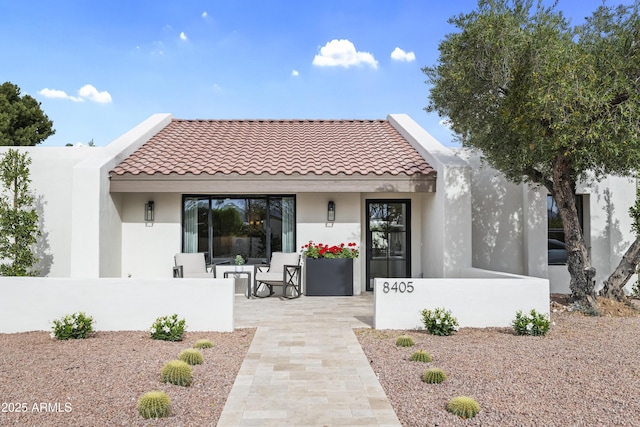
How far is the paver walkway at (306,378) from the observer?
13.5 ft

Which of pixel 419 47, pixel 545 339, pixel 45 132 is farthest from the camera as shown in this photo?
pixel 45 132

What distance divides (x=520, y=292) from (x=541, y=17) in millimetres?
4821

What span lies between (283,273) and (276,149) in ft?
12.1

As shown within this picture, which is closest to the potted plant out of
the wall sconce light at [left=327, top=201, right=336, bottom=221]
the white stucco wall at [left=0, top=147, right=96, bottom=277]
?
the wall sconce light at [left=327, top=201, right=336, bottom=221]

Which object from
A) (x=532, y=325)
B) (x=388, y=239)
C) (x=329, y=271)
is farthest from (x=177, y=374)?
(x=388, y=239)

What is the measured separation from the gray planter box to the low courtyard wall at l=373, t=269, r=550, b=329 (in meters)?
3.28

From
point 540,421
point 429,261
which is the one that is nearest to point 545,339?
point 540,421

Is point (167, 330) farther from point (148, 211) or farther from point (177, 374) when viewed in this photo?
point (148, 211)

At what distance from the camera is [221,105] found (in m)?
16.8

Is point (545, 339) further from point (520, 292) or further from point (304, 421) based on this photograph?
point (304, 421)

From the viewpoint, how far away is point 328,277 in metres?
10.9

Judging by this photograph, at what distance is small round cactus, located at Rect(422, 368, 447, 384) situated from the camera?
16.5 feet

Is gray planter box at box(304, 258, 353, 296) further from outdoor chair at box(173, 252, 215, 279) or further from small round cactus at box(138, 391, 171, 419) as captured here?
small round cactus at box(138, 391, 171, 419)

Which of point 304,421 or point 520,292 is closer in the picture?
point 304,421
